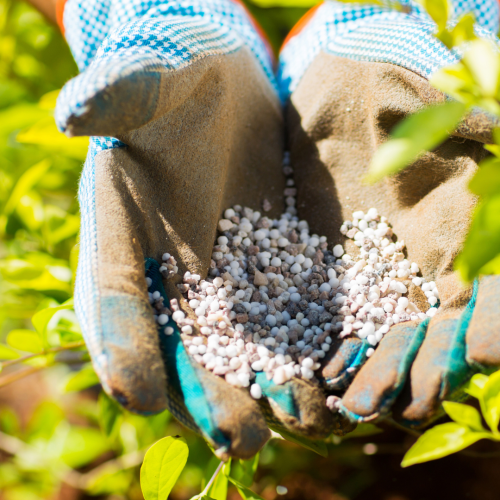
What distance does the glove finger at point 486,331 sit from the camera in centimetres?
57

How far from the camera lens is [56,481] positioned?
1333 millimetres

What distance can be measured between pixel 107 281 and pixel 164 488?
1.01 feet

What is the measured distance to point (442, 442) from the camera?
0.48 m

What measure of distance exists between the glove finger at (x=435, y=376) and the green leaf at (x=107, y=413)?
640 millimetres

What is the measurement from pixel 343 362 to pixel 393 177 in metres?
0.41

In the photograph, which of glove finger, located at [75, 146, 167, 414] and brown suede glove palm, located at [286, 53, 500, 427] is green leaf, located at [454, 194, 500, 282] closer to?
brown suede glove palm, located at [286, 53, 500, 427]

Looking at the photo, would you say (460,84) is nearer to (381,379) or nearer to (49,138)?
(381,379)

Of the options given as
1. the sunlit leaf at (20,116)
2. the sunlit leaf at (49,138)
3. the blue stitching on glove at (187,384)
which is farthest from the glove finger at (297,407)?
the sunlit leaf at (20,116)

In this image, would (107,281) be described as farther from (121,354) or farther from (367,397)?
(367,397)

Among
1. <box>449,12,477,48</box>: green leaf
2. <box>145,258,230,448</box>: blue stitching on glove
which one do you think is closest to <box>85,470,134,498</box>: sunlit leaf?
<box>145,258,230,448</box>: blue stitching on glove

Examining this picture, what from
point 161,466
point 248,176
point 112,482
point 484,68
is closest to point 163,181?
point 248,176

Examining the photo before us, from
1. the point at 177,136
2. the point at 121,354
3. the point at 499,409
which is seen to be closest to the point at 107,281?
the point at 121,354

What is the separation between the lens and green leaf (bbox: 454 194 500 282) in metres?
0.33

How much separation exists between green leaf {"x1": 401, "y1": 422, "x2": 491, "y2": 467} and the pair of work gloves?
0.38 ft
